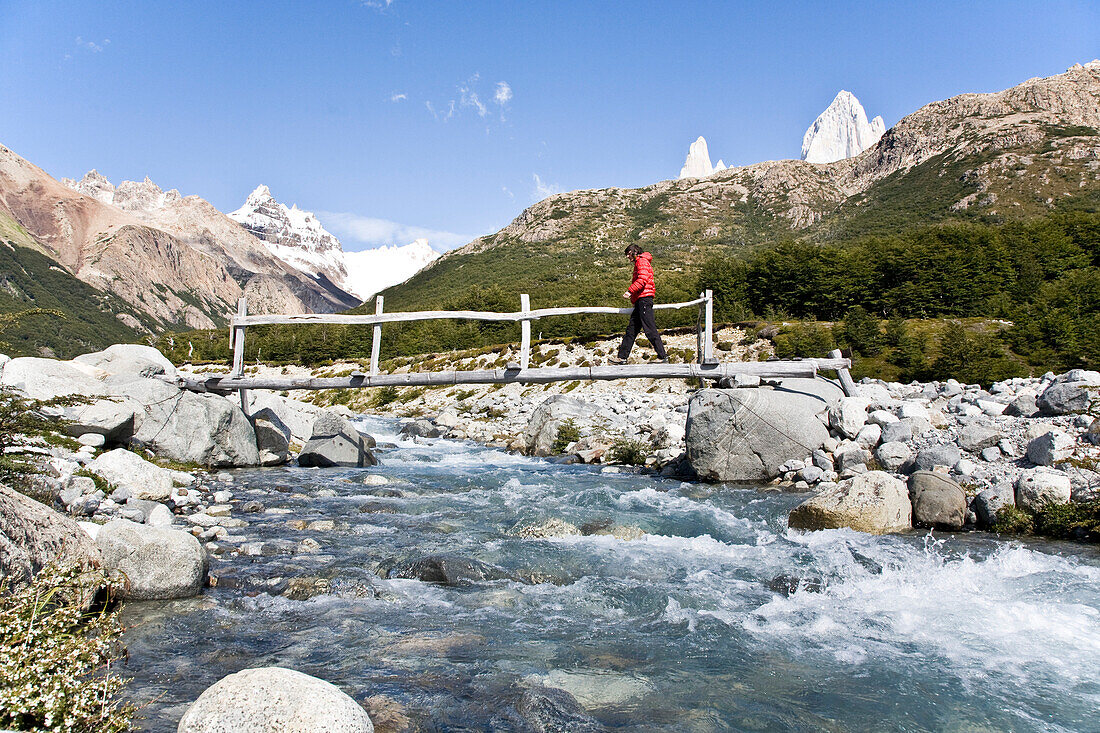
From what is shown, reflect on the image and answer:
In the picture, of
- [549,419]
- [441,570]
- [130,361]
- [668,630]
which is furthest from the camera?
[549,419]

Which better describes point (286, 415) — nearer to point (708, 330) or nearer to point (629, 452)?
point (629, 452)

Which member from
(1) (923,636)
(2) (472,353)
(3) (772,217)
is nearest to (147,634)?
(1) (923,636)

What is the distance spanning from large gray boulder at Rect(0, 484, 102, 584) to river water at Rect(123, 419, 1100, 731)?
3.49ft

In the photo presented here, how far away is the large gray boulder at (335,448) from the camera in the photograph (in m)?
18.8

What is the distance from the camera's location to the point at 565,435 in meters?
23.3

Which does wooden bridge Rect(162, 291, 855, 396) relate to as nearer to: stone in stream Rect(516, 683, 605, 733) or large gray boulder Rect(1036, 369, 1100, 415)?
large gray boulder Rect(1036, 369, 1100, 415)

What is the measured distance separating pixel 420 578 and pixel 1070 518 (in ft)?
33.9

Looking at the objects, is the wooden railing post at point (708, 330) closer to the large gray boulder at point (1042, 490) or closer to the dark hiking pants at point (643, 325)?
the dark hiking pants at point (643, 325)

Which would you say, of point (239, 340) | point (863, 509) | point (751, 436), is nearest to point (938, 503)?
point (863, 509)

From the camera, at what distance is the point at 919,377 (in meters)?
29.9

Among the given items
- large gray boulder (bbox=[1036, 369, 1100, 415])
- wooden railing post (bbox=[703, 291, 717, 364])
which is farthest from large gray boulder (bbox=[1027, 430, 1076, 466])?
wooden railing post (bbox=[703, 291, 717, 364])

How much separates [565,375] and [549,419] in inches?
404

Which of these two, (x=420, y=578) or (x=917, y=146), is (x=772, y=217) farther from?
(x=420, y=578)

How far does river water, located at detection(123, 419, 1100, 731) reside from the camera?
17.3 ft
